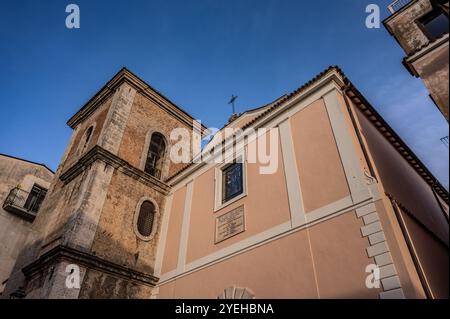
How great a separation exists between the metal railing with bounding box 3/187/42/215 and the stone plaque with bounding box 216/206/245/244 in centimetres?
1188

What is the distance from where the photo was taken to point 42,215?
413 inches

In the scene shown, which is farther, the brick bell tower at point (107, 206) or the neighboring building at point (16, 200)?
the neighboring building at point (16, 200)

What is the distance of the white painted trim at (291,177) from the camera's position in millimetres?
6535

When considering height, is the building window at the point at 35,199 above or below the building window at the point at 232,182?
above

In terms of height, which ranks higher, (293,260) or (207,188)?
(207,188)

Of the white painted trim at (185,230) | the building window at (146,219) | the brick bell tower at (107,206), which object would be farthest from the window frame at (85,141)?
the white painted trim at (185,230)

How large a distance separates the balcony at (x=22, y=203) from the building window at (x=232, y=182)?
1147cm

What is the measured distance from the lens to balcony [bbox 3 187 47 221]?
15.1 metres

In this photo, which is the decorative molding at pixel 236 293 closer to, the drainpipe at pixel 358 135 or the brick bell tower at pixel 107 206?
the brick bell tower at pixel 107 206

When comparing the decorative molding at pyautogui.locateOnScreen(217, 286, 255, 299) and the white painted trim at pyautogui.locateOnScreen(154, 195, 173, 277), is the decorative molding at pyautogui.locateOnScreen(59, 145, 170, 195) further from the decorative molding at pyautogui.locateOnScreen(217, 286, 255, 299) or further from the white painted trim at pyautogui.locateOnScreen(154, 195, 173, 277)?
the decorative molding at pyautogui.locateOnScreen(217, 286, 255, 299)
